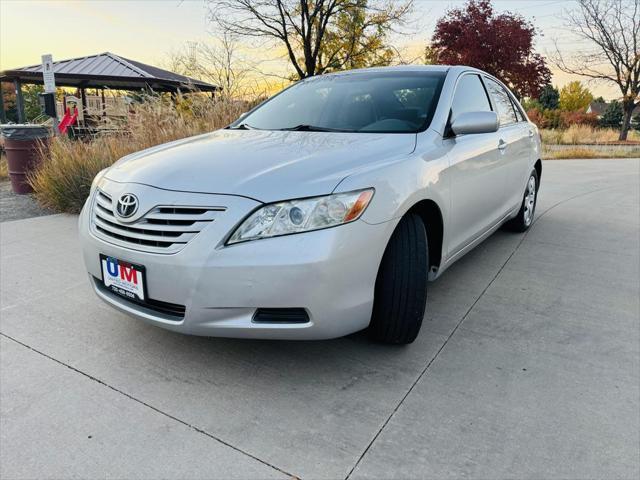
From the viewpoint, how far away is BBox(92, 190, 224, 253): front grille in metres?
2.01

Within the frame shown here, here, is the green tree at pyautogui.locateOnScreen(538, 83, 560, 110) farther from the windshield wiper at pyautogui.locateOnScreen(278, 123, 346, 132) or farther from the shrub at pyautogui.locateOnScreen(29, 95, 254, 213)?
the windshield wiper at pyautogui.locateOnScreen(278, 123, 346, 132)

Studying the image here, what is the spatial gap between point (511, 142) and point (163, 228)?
300 centimetres

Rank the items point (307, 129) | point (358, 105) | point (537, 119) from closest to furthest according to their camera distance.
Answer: point (307, 129)
point (358, 105)
point (537, 119)

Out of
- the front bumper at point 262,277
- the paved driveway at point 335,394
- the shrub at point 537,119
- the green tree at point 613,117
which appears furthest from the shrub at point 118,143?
the green tree at point 613,117

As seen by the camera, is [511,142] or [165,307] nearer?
A: [165,307]

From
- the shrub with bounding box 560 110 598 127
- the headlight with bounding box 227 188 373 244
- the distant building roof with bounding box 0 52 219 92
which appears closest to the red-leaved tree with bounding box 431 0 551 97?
the shrub with bounding box 560 110 598 127

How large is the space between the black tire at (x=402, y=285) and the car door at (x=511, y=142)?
5.49 ft

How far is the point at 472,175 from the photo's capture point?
3.08 meters

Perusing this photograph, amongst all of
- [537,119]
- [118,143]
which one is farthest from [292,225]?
[537,119]

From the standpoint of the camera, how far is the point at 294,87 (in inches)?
153

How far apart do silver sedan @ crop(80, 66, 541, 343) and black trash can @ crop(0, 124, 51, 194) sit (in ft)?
16.2

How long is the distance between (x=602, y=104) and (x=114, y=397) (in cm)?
8267

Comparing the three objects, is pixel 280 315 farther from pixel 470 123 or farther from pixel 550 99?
pixel 550 99

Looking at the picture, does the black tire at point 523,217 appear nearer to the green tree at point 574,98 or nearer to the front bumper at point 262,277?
the front bumper at point 262,277
